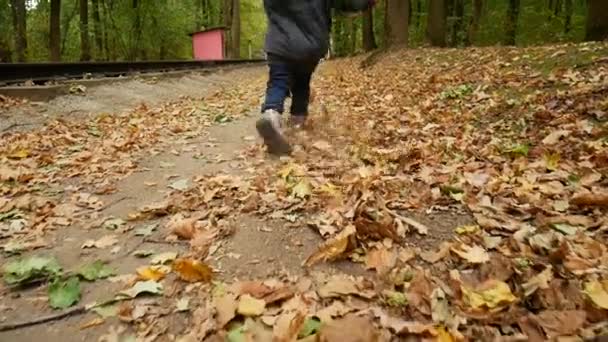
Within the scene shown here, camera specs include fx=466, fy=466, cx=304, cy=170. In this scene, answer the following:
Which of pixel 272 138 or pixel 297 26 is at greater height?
pixel 297 26

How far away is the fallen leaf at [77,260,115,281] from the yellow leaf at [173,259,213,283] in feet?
1.07

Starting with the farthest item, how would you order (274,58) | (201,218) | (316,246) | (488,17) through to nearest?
(488,17) < (274,58) < (201,218) < (316,246)

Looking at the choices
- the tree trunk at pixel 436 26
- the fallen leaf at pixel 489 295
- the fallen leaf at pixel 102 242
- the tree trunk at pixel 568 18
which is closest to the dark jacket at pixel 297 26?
the fallen leaf at pixel 102 242

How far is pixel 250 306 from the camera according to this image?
5.54 feet

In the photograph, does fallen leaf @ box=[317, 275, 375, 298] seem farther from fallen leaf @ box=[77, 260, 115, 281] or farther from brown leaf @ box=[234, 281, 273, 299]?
fallen leaf @ box=[77, 260, 115, 281]

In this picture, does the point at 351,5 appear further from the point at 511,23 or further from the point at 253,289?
the point at 511,23

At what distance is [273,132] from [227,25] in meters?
25.5

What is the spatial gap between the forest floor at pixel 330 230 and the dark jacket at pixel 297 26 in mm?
807

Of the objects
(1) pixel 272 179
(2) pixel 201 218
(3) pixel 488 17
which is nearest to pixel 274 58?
(1) pixel 272 179

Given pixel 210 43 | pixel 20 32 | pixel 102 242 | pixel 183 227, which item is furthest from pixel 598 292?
pixel 210 43

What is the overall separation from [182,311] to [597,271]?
1.52 m

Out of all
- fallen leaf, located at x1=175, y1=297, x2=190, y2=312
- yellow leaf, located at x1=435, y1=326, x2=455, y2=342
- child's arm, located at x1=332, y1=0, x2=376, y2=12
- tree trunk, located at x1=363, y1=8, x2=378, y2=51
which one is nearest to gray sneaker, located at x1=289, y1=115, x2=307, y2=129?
child's arm, located at x1=332, y1=0, x2=376, y2=12

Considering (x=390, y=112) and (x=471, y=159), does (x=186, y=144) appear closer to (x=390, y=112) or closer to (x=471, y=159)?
(x=390, y=112)

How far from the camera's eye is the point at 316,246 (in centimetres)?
212
